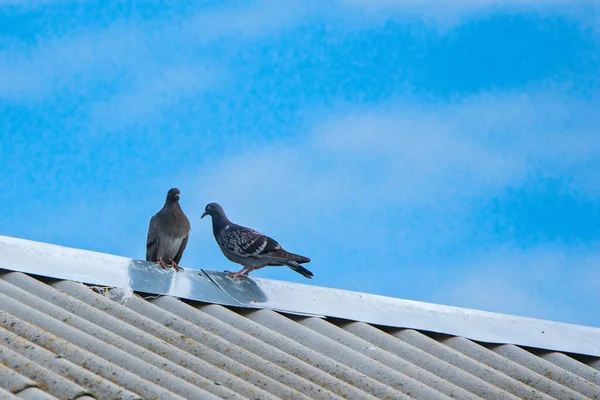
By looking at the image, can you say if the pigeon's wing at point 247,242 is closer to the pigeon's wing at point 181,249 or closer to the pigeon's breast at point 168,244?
the pigeon's wing at point 181,249

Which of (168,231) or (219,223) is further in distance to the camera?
(219,223)

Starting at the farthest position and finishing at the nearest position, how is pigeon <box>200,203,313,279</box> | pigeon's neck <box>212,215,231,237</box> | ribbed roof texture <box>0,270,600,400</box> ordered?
pigeon's neck <box>212,215,231,237</box>, pigeon <box>200,203,313,279</box>, ribbed roof texture <box>0,270,600,400</box>

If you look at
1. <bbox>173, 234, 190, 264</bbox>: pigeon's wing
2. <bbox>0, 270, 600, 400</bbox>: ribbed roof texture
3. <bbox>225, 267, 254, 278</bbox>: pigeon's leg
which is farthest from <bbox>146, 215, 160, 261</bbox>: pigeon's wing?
<bbox>0, 270, 600, 400</bbox>: ribbed roof texture

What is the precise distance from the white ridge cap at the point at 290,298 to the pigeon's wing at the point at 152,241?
1.82 meters

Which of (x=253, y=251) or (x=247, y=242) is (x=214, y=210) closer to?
(x=247, y=242)

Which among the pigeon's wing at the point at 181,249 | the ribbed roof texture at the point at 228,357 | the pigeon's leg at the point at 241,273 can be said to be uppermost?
the pigeon's wing at the point at 181,249

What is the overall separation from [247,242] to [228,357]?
2.88 metres

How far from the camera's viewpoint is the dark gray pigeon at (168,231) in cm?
757

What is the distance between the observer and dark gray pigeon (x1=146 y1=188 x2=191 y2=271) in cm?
757

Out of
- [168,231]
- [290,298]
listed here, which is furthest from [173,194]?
[290,298]

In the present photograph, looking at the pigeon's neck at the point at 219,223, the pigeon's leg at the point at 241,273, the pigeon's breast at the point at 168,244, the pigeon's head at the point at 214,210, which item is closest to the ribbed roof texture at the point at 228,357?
the pigeon's leg at the point at 241,273

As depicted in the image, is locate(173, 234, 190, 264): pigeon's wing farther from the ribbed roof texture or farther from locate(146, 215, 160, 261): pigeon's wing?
the ribbed roof texture

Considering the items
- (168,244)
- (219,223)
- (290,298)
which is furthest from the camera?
(219,223)

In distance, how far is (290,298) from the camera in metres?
5.77
